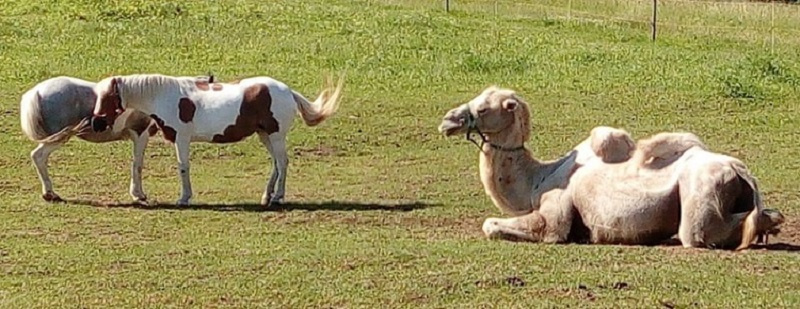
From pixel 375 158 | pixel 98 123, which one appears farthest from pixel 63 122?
pixel 375 158

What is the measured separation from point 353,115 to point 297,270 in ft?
32.2

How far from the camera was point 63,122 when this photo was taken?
13.8 m

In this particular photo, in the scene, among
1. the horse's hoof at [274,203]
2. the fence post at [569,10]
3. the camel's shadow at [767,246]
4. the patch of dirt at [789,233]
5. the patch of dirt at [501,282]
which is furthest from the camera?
the fence post at [569,10]

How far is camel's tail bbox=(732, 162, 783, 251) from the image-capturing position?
32.5 ft

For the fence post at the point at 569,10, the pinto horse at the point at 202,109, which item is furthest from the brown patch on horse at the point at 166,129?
the fence post at the point at 569,10

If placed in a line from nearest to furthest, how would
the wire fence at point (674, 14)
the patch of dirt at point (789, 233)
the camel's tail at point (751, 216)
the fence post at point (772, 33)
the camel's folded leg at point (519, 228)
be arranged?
the camel's tail at point (751, 216)
the camel's folded leg at point (519, 228)
the patch of dirt at point (789, 233)
the fence post at point (772, 33)
the wire fence at point (674, 14)

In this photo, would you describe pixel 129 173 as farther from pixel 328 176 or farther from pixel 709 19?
pixel 709 19

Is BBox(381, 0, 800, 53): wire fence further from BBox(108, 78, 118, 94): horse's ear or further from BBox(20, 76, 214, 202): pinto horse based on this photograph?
BBox(108, 78, 118, 94): horse's ear

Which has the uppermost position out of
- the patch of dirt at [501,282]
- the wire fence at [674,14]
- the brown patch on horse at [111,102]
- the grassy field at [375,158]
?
the brown patch on horse at [111,102]

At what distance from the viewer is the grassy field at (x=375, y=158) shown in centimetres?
885

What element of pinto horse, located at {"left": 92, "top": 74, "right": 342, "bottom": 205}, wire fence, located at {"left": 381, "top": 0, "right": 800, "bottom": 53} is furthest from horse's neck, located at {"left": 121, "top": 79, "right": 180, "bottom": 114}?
wire fence, located at {"left": 381, "top": 0, "right": 800, "bottom": 53}

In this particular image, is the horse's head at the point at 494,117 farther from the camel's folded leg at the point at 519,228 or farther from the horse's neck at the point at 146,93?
the horse's neck at the point at 146,93

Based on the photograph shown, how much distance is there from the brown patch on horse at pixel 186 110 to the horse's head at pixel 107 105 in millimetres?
511

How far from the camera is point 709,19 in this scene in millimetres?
32562
